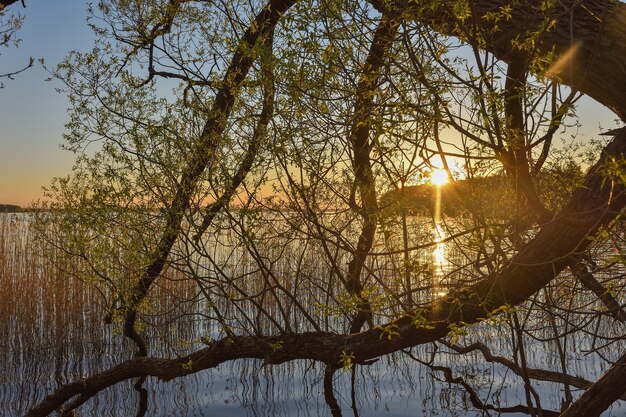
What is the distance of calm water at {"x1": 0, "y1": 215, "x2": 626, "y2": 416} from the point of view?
6340 millimetres

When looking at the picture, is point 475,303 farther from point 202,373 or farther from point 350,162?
point 202,373

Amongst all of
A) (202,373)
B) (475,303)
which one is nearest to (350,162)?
(475,303)

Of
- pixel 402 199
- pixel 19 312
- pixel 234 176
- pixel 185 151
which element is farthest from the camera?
pixel 19 312

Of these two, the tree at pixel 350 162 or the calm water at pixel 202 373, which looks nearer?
the tree at pixel 350 162

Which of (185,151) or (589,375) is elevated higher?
(185,151)

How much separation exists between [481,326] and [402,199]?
5642 millimetres

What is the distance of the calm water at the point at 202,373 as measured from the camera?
634 centimetres

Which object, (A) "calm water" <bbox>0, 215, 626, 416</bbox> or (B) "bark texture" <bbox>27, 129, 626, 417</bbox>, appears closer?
(B) "bark texture" <bbox>27, 129, 626, 417</bbox>

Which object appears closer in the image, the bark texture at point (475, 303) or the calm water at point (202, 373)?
the bark texture at point (475, 303)

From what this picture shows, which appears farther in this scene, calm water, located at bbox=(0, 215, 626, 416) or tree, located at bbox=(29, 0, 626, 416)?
calm water, located at bbox=(0, 215, 626, 416)

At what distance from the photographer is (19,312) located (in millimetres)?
7906

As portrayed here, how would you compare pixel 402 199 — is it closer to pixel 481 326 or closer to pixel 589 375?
pixel 589 375

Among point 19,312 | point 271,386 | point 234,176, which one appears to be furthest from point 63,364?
point 234,176

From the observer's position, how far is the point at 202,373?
24.4ft
